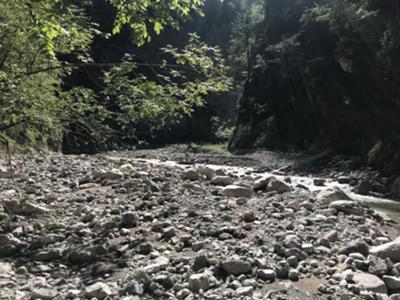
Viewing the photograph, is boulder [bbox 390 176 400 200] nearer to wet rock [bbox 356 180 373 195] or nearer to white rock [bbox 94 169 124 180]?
wet rock [bbox 356 180 373 195]

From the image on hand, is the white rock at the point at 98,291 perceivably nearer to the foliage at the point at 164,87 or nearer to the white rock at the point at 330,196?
the foliage at the point at 164,87

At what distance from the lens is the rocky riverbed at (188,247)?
4434mm

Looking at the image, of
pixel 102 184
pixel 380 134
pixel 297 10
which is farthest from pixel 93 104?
pixel 297 10

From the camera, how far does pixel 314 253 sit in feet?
18.3

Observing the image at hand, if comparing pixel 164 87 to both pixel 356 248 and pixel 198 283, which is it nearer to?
pixel 198 283

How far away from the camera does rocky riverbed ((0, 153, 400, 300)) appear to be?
4434 mm

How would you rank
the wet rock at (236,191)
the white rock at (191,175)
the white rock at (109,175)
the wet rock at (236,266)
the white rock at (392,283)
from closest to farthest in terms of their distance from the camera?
the white rock at (392,283)
the wet rock at (236,266)
the wet rock at (236,191)
the white rock at (109,175)
the white rock at (191,175)

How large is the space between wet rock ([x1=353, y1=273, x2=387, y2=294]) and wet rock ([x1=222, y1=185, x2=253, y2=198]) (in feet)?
16.6

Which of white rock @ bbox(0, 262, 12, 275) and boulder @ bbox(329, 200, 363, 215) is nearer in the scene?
white rock @ bbox(0, 262, 12, 275)

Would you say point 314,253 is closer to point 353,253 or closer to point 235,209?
point 353,253

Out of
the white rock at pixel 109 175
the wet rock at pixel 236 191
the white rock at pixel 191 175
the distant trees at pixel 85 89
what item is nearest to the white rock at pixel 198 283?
the distant trees at pixel 85 89

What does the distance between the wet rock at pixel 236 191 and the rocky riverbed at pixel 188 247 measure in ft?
0.81

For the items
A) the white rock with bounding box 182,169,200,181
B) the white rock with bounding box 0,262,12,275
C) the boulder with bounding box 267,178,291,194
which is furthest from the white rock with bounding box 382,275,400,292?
the white rock with bounding box 182,169,200,181

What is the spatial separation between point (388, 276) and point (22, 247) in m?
4.57
